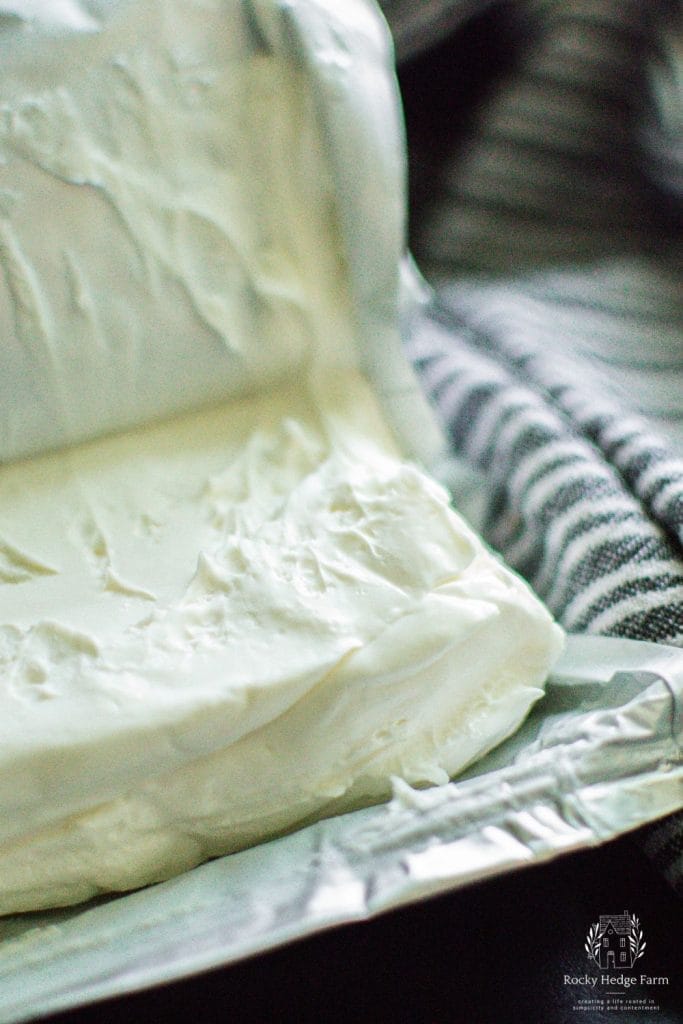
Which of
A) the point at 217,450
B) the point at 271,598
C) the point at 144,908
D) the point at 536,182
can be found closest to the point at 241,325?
the point at 217,450

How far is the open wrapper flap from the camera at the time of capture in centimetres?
33

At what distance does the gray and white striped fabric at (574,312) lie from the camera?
0.46 m

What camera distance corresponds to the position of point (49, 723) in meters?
0.34

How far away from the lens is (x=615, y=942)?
40 centimetres

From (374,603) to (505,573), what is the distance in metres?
0.07

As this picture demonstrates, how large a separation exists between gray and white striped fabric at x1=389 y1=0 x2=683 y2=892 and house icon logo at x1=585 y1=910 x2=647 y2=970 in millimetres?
28

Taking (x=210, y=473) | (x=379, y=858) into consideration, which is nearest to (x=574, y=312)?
(x=210, y=473)

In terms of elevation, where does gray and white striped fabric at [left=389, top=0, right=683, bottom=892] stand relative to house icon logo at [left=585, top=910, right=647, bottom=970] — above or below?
above

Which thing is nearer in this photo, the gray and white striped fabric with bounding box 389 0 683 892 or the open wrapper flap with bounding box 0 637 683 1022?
the open wrapper flap with bounding box 0 637 683 1022

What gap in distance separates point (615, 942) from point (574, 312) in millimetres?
416

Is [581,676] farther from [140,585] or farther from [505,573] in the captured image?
[140,585]

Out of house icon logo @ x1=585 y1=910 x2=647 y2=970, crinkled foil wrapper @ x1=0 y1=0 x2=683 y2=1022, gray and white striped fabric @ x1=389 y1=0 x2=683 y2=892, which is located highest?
gray and white striped fabric @ x1=389 y1=0 x2=683 y2=892

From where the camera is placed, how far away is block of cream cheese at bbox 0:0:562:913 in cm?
35

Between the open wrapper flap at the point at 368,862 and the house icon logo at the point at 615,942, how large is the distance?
2.7 inches
